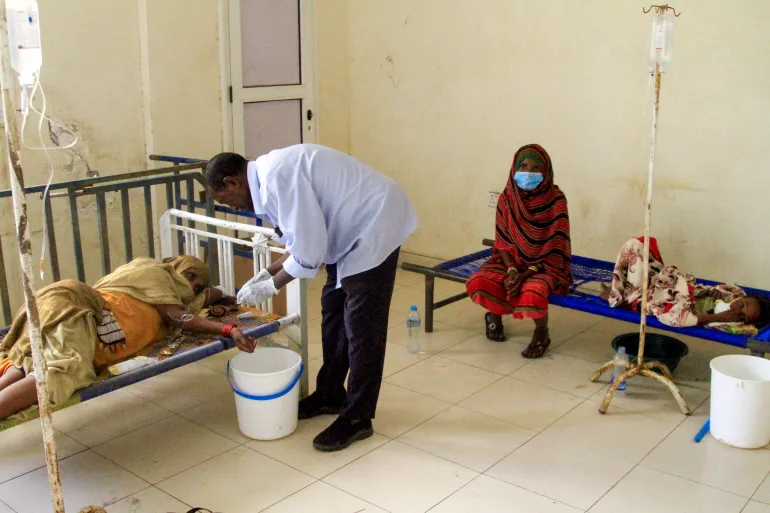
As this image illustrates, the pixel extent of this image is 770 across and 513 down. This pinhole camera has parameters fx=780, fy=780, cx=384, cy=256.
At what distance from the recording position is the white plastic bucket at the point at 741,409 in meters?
3.10

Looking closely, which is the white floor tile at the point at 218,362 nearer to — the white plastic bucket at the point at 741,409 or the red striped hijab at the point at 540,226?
the red striped hijab at the point at 540,226

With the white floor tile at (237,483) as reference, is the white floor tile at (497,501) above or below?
below

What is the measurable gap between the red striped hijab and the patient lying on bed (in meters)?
0.31

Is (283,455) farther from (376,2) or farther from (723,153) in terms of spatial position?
(376,2)

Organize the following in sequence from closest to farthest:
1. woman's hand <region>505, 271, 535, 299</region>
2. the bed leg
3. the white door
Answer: woman's hand <region>505, 271, 535, 299</region>
the bed leg
the white door

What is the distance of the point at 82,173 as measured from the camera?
15.2 feet

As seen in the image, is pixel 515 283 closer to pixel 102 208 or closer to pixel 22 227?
pixel 102 208

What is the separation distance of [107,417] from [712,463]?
8.36ft

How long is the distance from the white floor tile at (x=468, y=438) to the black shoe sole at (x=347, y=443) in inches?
5.6

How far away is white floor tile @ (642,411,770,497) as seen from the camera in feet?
9.71

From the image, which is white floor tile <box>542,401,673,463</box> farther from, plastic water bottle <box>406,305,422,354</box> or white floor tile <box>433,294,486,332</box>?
white floor tile <box>433,294,486,332</box>

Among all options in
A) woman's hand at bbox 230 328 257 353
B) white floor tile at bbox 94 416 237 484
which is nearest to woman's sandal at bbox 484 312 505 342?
woman's hand at bbox 230 328 257 353

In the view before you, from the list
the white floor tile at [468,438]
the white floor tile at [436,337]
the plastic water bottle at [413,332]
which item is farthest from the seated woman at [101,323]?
the white floor tile at [436,337]

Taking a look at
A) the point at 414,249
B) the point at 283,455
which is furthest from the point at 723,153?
the point at 283,455
